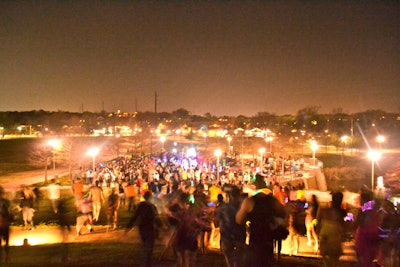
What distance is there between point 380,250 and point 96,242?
690cm

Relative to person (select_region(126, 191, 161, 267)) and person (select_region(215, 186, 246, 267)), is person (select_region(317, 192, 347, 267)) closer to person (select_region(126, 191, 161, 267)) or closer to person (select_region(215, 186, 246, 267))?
person (select_region(215, 186, 246, 267))

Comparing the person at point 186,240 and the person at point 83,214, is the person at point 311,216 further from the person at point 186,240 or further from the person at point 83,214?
the person at point 83,214

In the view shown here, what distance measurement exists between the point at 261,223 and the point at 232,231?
69.6 inches

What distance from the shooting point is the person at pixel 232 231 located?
643 cm

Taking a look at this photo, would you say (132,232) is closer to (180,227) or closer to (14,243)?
(14,243)

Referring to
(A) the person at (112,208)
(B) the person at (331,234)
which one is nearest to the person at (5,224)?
(A) the person at (112,208)

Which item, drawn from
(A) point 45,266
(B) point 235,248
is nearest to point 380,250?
(B) point 235,248

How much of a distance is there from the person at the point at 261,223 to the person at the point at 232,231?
1493 millimetres

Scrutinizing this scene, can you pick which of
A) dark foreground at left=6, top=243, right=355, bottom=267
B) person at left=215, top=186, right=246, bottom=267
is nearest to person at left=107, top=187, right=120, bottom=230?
dark foreground at left=6, top=243, right=355, bottom=267

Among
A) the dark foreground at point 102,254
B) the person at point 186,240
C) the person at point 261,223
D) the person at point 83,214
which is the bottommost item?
the dark foreground at point 102,254

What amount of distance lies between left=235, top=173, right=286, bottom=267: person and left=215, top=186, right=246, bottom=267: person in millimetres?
1493

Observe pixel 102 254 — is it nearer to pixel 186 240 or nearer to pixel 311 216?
pixel 186 240

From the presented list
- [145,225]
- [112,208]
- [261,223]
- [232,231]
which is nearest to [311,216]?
[232,231]

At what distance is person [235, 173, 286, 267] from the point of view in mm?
4801
